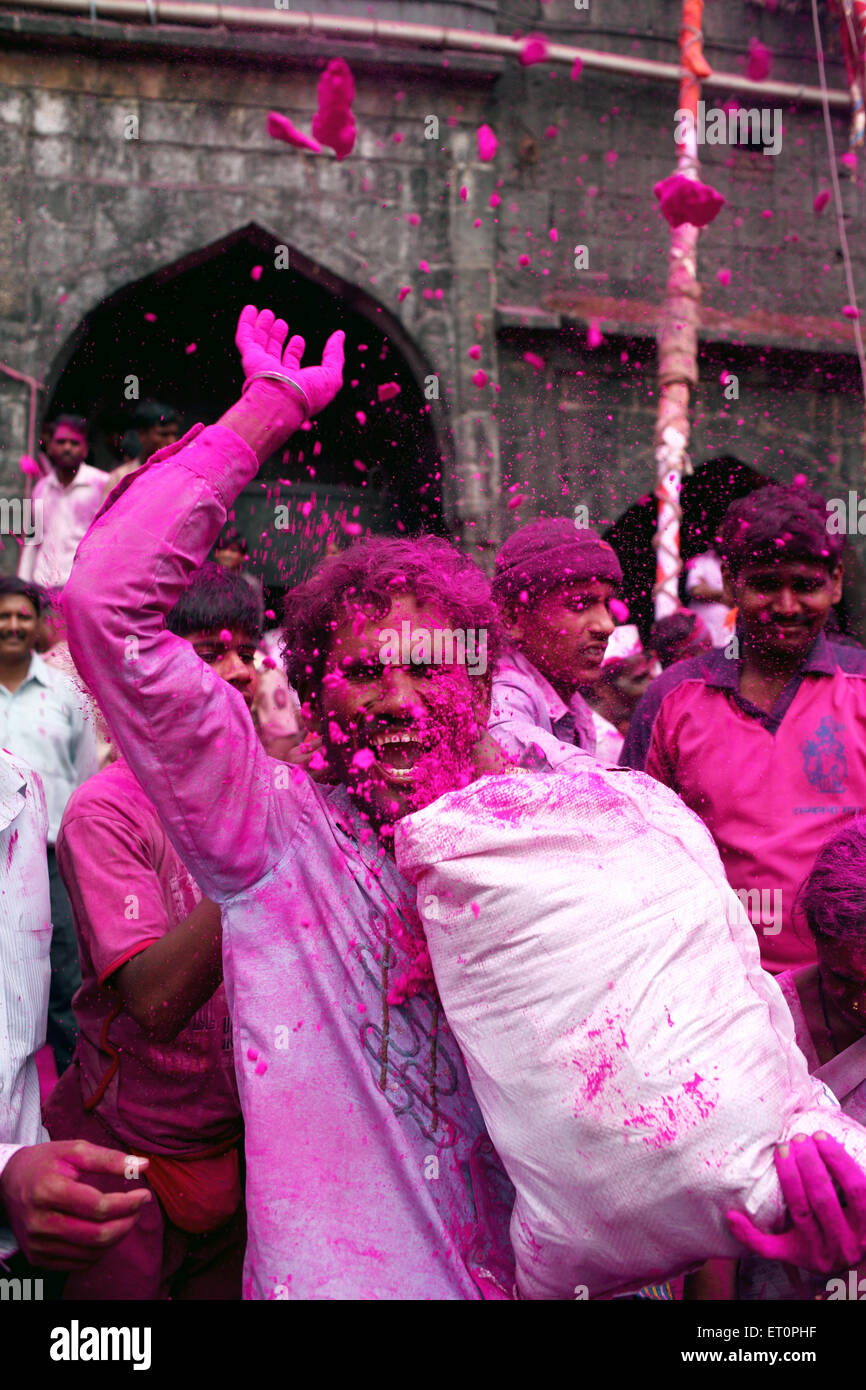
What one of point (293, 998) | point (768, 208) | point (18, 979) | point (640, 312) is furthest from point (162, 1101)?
point (768, 208)

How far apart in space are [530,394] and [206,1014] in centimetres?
612

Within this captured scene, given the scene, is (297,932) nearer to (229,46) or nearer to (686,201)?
(686,201)

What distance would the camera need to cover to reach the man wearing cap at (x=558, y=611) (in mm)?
2898

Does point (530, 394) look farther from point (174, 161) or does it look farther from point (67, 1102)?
point (67, 1102)

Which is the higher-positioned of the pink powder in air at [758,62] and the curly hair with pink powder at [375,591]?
the pink powder in air at [758,62]

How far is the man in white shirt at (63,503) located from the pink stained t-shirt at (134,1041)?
3917 mm

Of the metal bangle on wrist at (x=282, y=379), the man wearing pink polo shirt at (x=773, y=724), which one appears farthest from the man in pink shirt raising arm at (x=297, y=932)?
the man wearing pink polo shirt at (x=773, y=724)

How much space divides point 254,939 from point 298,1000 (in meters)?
0.09

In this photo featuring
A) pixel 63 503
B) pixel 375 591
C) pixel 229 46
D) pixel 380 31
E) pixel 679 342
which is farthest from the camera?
pixel 380 31

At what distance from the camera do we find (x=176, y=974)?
1604 millimetres

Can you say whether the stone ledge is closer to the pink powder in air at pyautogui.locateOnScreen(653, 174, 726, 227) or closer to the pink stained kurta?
the pink powder in air at pyautogui.locateOnScreen(653, 174, 726, 227)

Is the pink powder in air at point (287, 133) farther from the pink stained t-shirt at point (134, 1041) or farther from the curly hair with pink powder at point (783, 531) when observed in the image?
the pink stained t-shirt at point (134, 1041)

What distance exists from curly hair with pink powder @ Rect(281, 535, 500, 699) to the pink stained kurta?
9.8 inches

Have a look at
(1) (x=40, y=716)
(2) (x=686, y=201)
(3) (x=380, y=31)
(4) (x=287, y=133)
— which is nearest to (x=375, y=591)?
(1) (x=40, y=716)
